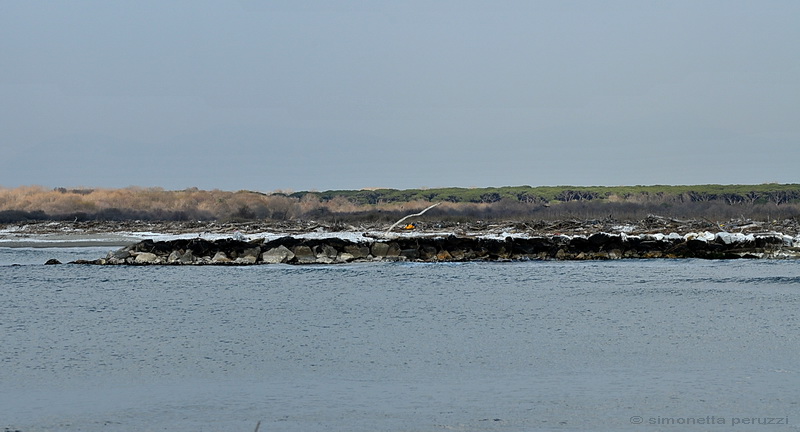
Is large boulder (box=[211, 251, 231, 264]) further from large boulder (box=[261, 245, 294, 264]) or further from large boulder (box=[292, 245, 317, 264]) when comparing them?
large boulder (box=[292, 245, 317, 264])

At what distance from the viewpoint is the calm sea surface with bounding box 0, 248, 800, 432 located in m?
7.64

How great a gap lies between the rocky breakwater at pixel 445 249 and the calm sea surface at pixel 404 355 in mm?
7231

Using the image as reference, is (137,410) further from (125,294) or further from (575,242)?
(575,242)

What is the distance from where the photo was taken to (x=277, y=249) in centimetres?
2802

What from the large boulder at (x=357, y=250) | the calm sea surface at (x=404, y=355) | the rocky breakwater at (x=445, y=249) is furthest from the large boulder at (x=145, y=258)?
the calm sea surface at (x=404, y=355)

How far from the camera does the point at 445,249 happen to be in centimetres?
2859

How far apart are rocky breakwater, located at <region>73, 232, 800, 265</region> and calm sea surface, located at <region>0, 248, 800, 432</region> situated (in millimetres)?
7231

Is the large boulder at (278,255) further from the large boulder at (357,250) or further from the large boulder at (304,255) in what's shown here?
the large boulder at (357,250)

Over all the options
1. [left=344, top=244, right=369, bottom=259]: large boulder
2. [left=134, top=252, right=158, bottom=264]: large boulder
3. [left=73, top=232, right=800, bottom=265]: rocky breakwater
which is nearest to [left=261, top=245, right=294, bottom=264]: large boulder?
[left=73, top=232, right=800, bottom=265]: rocky breakwater

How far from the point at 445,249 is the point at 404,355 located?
17.9 metres

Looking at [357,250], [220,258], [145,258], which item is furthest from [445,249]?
[145,258]

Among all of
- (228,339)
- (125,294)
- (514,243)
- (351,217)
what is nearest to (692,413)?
(228,339)

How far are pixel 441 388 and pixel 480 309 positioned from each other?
22.0ft

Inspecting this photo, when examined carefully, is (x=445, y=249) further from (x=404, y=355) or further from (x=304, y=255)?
(x=404, y=355)
